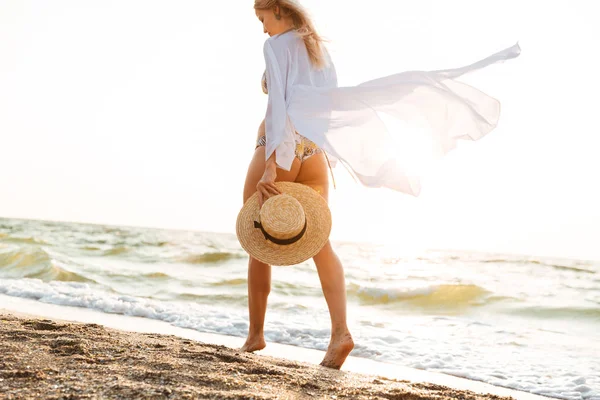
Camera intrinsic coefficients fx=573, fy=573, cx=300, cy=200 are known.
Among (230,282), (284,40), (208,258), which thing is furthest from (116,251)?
(284,40)

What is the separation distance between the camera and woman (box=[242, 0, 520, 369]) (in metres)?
2.83

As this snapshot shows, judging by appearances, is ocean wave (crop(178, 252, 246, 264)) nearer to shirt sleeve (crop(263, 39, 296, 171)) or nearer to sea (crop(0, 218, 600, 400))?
sea (crop(0, 218, 600, 400))

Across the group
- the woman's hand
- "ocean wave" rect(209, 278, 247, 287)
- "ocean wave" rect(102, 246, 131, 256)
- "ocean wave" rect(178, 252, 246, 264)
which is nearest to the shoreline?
the woman's hand

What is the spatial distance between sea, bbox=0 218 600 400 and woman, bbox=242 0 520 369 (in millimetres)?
1443

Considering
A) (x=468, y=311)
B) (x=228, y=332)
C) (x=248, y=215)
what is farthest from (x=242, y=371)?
(x=468, y=311)

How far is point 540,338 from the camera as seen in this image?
5246 mm

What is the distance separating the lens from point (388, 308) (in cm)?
708

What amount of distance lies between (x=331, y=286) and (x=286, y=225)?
0.45 metres

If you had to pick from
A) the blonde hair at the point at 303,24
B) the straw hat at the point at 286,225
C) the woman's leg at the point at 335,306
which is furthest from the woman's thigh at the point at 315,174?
the blonde hair at the point at 303,24

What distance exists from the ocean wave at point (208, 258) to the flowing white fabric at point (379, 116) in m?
9.00

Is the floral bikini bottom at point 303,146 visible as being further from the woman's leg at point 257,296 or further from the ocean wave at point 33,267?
the ocean wave at point 33,267

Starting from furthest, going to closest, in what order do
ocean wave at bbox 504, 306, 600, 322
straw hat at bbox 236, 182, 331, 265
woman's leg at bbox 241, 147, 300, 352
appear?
ocean wave at bbox 504, 306, 600, 322 → woman's leg at bbox 241, 147, 300, 352 → straw hat at bbox 236, 182, 331, 265

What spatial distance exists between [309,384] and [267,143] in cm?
117

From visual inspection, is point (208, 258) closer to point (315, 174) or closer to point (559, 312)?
point (559, 312)
